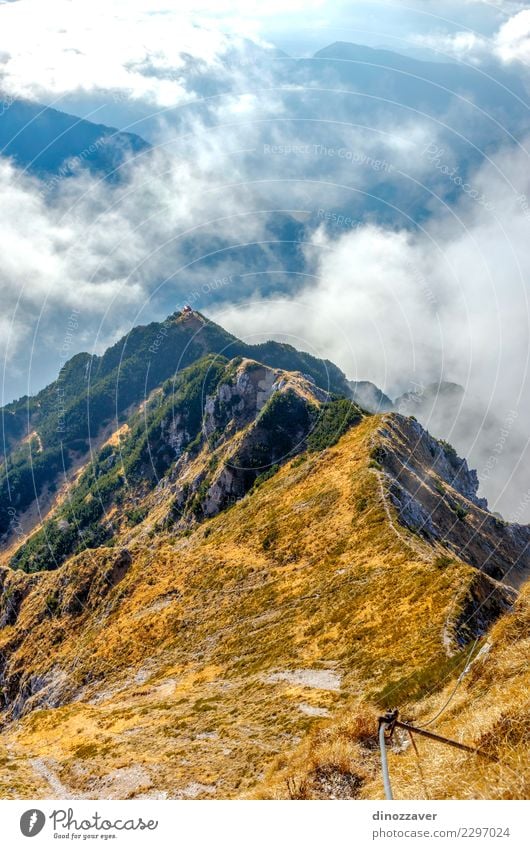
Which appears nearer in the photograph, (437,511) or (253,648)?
(253,648)

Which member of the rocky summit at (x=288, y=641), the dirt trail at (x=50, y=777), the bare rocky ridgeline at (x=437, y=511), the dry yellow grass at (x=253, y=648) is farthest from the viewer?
the bare rocky ridgeline at (x=437, y=511)

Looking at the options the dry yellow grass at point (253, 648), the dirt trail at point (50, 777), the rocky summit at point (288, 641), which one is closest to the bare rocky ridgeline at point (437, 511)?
the rocky summit at point (288, 641)

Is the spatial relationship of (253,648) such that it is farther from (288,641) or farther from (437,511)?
(437,511)

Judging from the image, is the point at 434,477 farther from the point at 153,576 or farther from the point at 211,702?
the point at 211,702

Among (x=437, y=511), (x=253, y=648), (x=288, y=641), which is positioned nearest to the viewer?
(x=288, y=641)

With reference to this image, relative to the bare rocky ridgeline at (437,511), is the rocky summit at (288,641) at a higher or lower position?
lower

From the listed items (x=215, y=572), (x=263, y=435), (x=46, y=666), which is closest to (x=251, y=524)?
(x=215, y=572)

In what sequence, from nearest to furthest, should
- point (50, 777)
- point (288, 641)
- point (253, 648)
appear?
1. point (50, 777)
2. point (288, 641)
3. point (253, 648)

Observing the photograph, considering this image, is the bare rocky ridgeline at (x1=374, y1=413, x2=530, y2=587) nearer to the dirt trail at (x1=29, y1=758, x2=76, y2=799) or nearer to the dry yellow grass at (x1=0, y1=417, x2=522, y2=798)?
the dry yellow grass at (x1=0, y1=417, x2=522, y2=798)

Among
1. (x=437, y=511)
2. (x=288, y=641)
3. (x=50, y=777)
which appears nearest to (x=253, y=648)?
(x=288, y=641)

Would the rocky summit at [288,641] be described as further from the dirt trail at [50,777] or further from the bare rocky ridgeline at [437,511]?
the bare rocky ridgeline at [437,511]

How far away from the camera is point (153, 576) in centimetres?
12062

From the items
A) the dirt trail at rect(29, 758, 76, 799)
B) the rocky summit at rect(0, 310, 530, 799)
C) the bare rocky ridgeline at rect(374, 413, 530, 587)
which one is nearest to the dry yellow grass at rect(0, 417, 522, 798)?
the rocky summit at rect(0, 310, 530, 799)

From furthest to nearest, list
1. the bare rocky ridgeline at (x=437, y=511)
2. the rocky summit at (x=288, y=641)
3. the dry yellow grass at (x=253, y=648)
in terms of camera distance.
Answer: the bare rocky ridgeline at (x=437, y=511) → the dry yellow grass at (x=253, y=648) → the rocky summit at (x=288, y=641)
